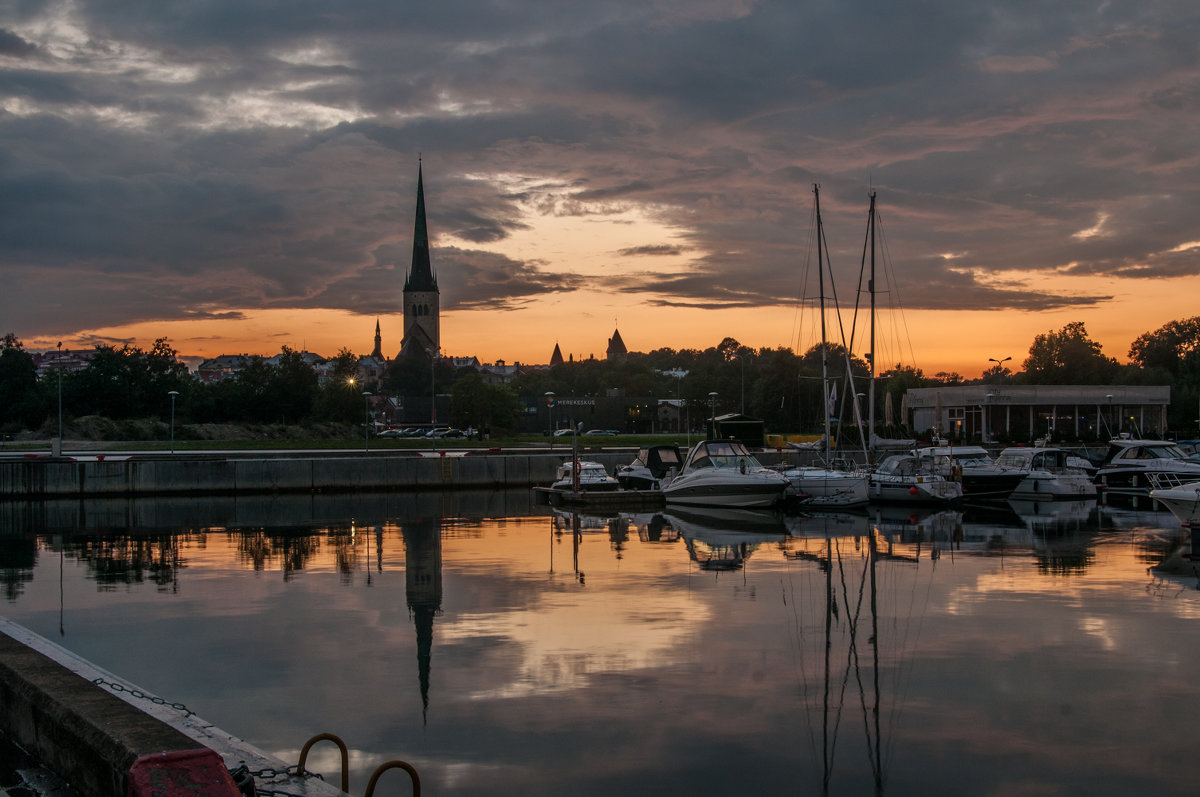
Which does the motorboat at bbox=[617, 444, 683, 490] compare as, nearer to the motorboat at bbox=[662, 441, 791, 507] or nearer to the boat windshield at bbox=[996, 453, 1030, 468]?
the motorboat at bbox=[662, 441, 791, 507]

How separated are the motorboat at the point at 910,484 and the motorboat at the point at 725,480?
4.46 metres

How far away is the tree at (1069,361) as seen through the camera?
367 feet

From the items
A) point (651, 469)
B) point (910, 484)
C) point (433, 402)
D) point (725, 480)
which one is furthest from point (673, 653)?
point (433, 402)

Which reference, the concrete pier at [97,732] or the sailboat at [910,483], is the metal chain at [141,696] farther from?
the sailboat at [910,483]

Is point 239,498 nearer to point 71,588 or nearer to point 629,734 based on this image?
point 71,588

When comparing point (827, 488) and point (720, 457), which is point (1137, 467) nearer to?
point (827, 488)

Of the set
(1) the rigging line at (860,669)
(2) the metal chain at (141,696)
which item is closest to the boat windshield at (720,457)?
(1) the rigging line at (860,669)

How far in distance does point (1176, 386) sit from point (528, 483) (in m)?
75.2

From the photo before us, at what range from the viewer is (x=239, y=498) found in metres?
45.0

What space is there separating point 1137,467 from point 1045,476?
583 cm

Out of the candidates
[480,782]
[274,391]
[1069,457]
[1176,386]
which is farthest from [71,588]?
[1176,386]

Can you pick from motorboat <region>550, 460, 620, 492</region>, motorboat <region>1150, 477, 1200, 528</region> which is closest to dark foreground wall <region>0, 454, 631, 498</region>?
motorboat <region>550, 460, 620, 492</region>

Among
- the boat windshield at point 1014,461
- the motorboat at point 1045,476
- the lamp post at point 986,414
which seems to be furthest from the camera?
the lamp post at point 986,414

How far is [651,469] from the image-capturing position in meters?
44.3
